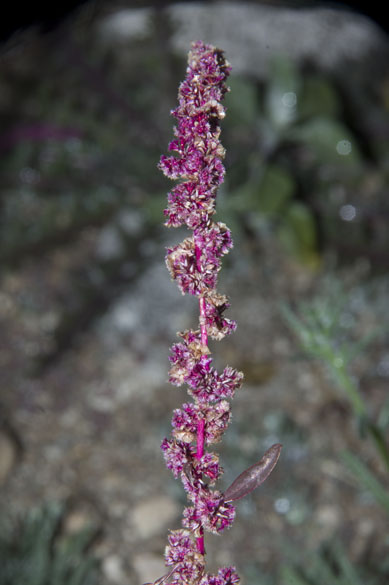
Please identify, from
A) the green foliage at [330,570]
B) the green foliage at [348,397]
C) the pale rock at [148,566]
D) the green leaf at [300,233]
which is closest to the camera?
the green foliage at [348,397]

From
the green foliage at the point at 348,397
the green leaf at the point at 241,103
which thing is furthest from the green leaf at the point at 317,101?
the green foliage at the point at 348,397

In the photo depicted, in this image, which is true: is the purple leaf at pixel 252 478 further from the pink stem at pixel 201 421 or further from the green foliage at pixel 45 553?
the green foliage at pixel 45 553

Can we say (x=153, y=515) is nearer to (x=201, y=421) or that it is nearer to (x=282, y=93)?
(x=201, y=421)

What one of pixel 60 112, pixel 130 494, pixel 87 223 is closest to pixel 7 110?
pixel 60 112

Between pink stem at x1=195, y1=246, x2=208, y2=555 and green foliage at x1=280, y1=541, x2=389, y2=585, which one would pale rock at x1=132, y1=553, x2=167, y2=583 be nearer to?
green foliage at x1=280, y1=541, x2=389, y2=585

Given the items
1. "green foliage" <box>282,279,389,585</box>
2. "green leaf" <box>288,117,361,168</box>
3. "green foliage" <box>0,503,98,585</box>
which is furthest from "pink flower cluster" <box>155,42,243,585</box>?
"green leaf" <box>288,117,361,168</box>

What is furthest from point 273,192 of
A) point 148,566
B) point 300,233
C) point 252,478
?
point 252,478

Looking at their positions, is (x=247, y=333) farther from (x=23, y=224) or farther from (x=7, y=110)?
(x=7, y=110)
